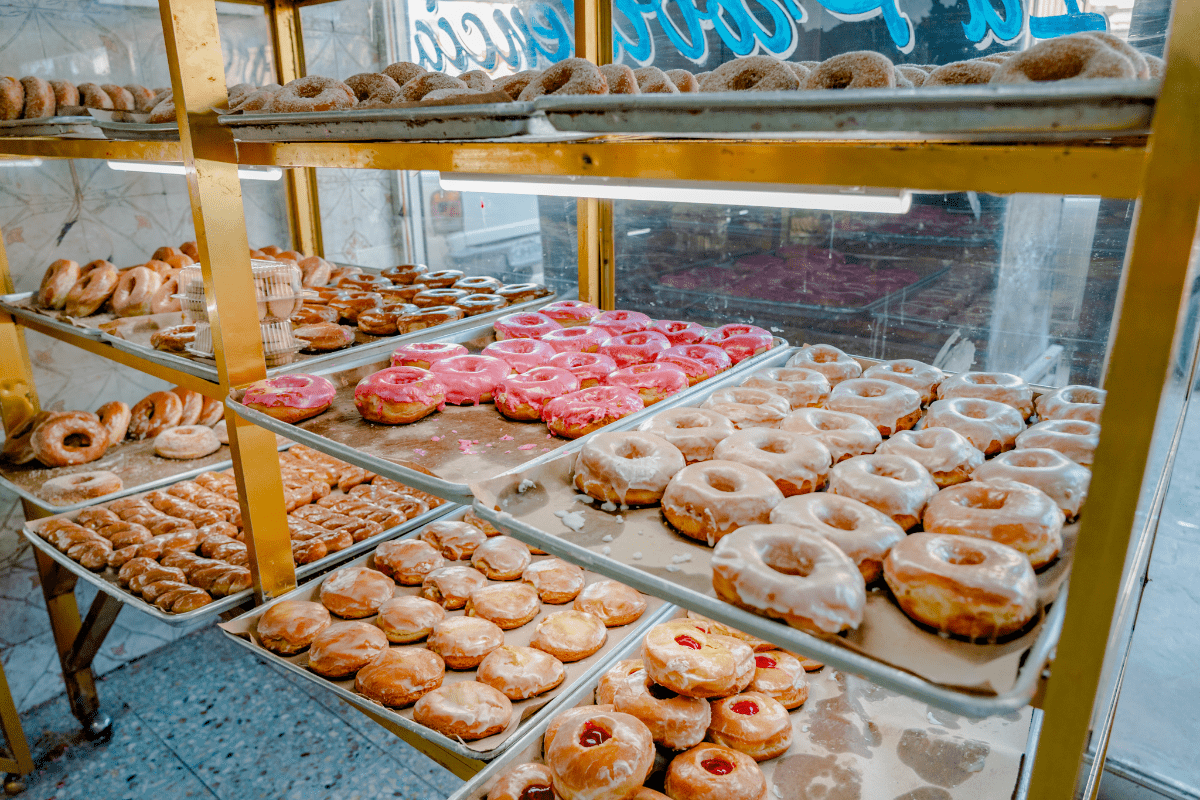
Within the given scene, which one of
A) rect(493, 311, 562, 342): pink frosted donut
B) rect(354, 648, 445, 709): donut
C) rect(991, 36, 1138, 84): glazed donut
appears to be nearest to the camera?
rect(991, 36, 1138, 84): glazed donut

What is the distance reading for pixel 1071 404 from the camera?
5.83ft

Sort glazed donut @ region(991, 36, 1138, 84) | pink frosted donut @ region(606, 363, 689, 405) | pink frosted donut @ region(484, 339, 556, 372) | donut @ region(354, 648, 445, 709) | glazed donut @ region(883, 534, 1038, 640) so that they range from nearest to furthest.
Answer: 1. glazed donut @ region(991, 36, 1138, 84)
2. glazed donut @ region(883, 534, 1038, 640)
3. donut @ region(354, 648, 445, 709)
4. pink frosted donut @ region(606, 363, 689, 405)
5. pink frosted donut @ region(484, 339, 556, 372)

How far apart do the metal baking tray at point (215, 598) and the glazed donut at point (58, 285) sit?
943 millimetres

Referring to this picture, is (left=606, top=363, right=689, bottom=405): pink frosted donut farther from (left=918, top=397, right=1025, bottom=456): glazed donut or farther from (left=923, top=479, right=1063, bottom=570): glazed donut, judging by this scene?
(left=923, top=479, right=1063, bottom=570): glazed donut

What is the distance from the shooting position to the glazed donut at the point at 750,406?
185 centimetres

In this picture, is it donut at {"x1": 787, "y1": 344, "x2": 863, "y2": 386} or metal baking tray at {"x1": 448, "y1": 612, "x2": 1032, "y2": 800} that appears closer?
metal baking tray at {"x1": 448, "y1": 612, "x2": 1032, "y2": 800}

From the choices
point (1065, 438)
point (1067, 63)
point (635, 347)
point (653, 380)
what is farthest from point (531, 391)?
point (1067, 63)

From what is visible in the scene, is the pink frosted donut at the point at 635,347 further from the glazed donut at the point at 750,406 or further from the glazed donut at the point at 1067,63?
the glazed donut at the point at 1067,63

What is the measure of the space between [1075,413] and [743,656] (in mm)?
987

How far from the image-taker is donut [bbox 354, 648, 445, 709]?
1.71m

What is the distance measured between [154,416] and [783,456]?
9.95 ft

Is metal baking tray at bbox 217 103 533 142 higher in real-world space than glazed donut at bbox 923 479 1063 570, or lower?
higher

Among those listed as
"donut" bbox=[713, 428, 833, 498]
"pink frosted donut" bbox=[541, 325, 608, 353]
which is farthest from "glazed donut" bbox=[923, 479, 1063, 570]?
"pink frosted donut" bbox=[541, 325, 608, 353]

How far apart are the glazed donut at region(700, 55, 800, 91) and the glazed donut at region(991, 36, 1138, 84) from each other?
0.36 m
